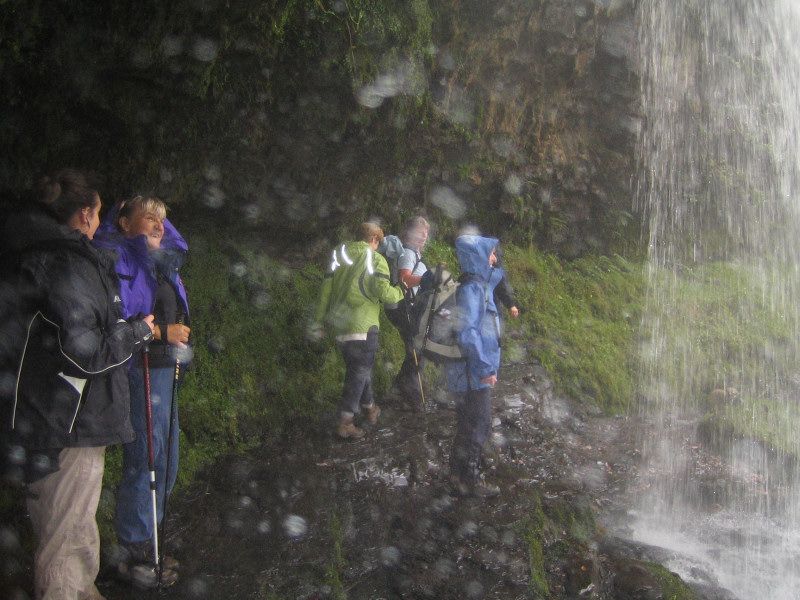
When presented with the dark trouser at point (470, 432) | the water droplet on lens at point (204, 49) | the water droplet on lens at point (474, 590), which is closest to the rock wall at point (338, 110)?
the water droplet on lens at point (204, 49)

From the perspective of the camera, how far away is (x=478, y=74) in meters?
9.12

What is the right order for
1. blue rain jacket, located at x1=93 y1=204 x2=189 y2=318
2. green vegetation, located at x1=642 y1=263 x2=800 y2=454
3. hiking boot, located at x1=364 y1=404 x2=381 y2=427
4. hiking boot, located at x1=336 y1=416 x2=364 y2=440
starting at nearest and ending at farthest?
blue rain jacket, located at x1=93 y1=204 x2=189 y2=318
hiking boot, located at x1=336 y1=416 x2=364 y2=440
hiking boot, located at x1=364 y1=404 x2=381 y2=427
green vegetation, located at x1=642 y1=263 x2=800 y2=454

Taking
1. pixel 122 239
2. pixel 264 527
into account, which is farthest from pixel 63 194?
pixel 264 527

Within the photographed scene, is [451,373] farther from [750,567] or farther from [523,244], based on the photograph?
[523,244]

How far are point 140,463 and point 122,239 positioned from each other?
1.40 metres

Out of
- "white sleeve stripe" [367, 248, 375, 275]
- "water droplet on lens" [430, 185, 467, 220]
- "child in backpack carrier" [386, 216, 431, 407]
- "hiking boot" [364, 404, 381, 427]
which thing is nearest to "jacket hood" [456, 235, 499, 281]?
"child in backpack carrier" [386, 216, 431, 407]

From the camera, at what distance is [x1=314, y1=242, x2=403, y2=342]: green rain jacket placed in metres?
6.08

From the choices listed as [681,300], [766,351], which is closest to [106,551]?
[681,300]

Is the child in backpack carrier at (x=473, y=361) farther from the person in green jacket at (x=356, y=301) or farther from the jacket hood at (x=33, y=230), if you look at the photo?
the jacket hood at (x=33, y=230)

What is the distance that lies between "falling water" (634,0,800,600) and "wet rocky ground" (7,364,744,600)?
4.62 ft

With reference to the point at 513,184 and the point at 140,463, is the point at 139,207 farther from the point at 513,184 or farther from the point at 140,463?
the point at 513,184

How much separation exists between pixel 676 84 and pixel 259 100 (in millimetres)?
8787

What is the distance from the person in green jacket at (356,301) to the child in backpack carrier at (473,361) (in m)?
0.84

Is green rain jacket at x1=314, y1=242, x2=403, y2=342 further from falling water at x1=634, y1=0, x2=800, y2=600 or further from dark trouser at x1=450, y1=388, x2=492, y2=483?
falling water at x1=634, y1=0, x2=800, y2=600
